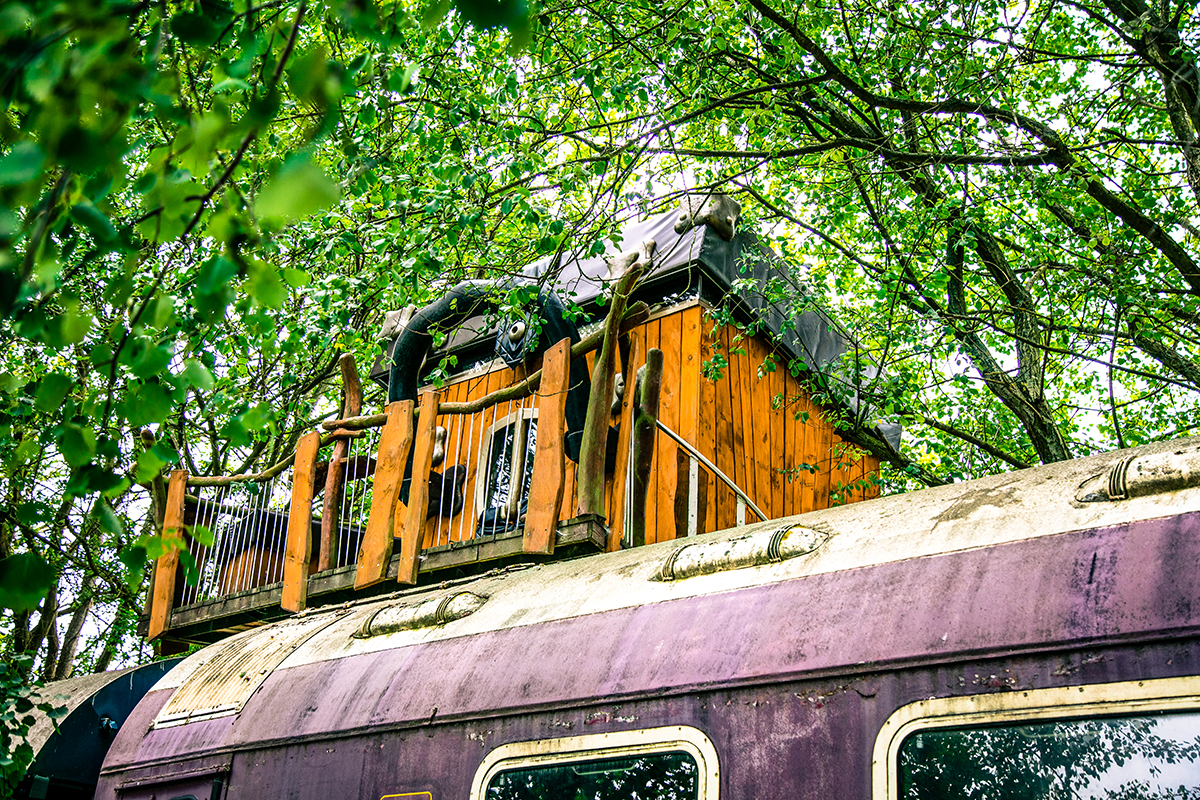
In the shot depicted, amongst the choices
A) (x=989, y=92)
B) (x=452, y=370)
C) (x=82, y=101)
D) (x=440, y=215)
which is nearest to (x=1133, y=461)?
(x=82, y=101)

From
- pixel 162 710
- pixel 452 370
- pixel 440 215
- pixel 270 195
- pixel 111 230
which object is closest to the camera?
pixel 270 195

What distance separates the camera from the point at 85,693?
6930 mm

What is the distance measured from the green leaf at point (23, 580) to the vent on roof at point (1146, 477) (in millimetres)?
2941

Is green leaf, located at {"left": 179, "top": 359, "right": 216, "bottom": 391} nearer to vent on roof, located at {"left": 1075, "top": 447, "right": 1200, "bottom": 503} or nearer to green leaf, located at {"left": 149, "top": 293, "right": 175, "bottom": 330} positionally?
green leaf, located at {"left": 149, "top": 293, "right": 175, "bottom": 330}

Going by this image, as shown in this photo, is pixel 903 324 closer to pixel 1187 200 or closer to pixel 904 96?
pixel 904 96

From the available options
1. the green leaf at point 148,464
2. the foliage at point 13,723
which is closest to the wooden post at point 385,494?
the foliage at point 13,723

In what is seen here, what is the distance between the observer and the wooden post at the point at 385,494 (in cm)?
648

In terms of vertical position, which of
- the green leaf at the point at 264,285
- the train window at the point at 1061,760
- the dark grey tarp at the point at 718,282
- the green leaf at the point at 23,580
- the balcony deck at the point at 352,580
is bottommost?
the train window at the point at 1061,760

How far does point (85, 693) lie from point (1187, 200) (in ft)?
33.9

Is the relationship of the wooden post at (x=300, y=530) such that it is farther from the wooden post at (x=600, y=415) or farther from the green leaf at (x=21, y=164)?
the green leaf at (x=21, y=164)

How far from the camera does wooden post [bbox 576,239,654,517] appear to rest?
5.92 meters

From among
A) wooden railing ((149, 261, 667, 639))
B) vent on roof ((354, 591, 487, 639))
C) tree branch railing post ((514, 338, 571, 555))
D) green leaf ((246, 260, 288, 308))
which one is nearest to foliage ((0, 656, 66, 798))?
wooden railing ((149, 261, 667, 639))

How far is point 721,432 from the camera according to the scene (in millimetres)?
7883

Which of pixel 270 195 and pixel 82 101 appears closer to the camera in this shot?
pixel 270 195
